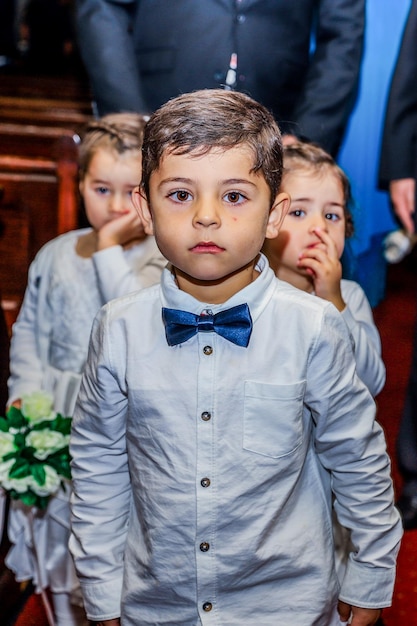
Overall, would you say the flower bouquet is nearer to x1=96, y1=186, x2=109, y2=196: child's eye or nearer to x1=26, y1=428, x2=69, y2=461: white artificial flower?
x1=26, y1=428, x2=69, y2=461: white artificial flower

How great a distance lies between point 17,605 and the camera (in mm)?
2205

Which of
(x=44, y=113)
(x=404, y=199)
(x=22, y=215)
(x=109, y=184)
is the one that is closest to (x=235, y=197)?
(x=109, y=184)

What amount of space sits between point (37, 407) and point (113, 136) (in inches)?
25.5

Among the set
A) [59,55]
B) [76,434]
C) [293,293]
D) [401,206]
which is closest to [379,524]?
[293,293]

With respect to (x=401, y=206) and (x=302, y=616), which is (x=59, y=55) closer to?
(x=401, y=206)

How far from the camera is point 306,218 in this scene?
1835 millimetres

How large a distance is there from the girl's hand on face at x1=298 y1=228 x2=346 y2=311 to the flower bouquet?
651 millimetres

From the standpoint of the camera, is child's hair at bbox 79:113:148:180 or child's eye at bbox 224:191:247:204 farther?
child's hair at bbox 79:113:148:180

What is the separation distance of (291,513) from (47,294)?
0.96 metres

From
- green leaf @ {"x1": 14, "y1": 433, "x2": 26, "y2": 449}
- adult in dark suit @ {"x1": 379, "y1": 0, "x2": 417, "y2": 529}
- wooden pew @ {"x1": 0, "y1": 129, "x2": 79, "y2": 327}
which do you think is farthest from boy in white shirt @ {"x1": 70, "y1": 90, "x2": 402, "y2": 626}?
wooden pew @ {"x1": 0, "y1": 129, "x2": 79, "y2": 327}

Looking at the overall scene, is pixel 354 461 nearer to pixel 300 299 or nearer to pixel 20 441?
pixel 300 299

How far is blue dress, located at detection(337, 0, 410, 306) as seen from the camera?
2646 mm

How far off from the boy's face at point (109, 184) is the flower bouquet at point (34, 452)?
448 millimetres

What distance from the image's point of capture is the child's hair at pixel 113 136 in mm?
2075
